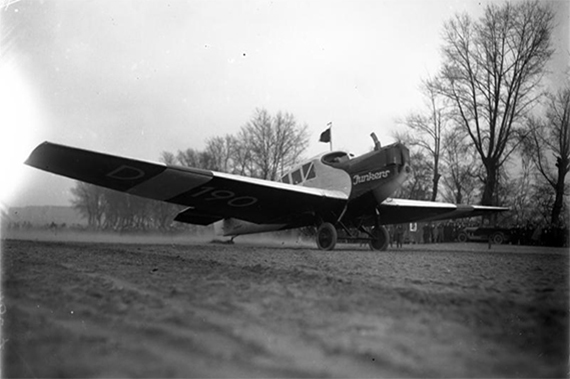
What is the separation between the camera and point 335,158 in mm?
7363

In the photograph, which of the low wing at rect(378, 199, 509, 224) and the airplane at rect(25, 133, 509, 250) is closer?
the airplane at rect(25, 133, 509, 250)

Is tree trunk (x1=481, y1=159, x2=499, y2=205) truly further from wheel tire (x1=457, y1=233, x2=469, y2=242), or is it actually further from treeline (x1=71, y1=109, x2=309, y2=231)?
wheel tire (x1=457, y1=233, x2=469, y2=242)

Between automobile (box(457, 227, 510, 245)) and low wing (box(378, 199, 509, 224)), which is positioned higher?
low wing (box(378, 199, 509, 224))

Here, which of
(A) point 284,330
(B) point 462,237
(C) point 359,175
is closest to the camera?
(A) point 284,330

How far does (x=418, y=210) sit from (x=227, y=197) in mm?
4547

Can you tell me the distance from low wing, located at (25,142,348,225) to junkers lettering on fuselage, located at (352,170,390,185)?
1.14ft

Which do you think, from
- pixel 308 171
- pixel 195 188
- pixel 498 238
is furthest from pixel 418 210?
pixel 498 238

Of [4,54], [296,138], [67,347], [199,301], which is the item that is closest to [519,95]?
[199,301]

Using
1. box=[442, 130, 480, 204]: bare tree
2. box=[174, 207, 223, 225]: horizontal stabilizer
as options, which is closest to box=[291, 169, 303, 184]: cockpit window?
box=[174, 207, 223, 225]: horizontal stabilizer

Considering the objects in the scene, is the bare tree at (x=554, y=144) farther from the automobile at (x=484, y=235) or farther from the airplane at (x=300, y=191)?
the automobile at (x=484, y=235)

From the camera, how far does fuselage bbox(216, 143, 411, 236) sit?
21.0ft

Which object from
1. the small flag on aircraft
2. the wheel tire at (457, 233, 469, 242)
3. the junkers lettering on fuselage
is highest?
the small flag on aircraft

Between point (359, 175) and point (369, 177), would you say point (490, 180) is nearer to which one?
point (369, 177)

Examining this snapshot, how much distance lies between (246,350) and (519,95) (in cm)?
268
